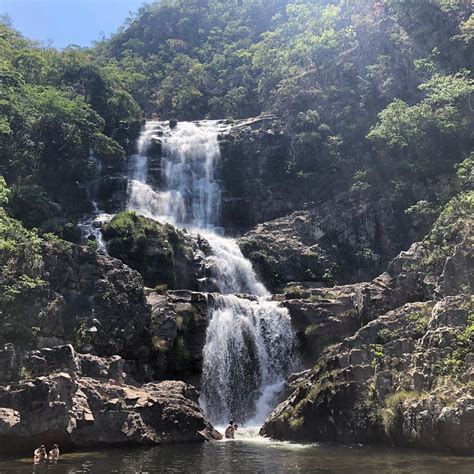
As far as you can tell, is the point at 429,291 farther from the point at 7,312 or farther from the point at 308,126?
the point at 308,126

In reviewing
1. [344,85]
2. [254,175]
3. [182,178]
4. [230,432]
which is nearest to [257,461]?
[230,432]

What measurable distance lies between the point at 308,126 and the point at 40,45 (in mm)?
46243

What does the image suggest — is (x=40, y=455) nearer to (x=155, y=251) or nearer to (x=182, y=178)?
(x=155, y=251)

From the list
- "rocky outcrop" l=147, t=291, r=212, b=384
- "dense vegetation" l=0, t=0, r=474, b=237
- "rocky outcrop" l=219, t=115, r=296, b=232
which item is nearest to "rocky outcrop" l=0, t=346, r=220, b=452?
"rocky outcrop" l=147, t=291, r=212, b=384

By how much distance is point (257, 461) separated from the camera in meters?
18.4

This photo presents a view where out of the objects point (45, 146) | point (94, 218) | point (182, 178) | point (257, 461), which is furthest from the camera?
point (182, 178)

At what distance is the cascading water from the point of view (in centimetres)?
3042

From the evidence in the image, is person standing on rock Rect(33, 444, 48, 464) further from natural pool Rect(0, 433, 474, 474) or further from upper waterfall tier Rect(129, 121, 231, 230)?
upper waterfall tier Rect(129, 121, 231, 230)

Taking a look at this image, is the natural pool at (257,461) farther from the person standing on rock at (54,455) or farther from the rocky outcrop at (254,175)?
the rocky outcrop at (254,175)

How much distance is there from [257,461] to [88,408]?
7.86 metres

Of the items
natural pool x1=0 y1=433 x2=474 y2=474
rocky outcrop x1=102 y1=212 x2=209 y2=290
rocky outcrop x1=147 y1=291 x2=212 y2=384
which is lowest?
natural pool x1=0 y1=433 x2=474 y2=474

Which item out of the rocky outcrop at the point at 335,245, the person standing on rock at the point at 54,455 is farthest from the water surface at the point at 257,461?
the rocky outcrop at the point at 335,245

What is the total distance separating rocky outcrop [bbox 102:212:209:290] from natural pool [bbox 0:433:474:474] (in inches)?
662

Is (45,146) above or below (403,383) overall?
above
